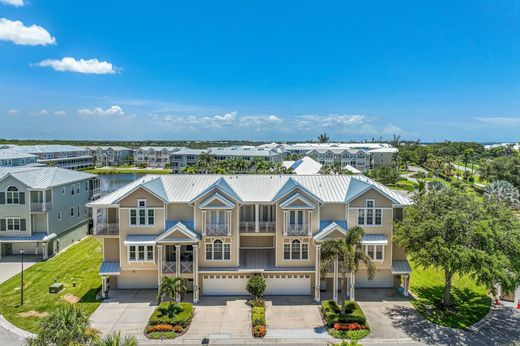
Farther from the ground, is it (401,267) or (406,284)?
(401,267)

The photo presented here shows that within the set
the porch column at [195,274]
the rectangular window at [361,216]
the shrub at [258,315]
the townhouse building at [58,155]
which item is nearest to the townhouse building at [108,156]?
the townhouse building at [58,155]

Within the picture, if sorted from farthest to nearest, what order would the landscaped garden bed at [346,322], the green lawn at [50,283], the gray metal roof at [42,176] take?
1. the gray metal roof at [42,176]
2. the green lawn at [50,283]
3. the landscaped garden bed at [346,322]

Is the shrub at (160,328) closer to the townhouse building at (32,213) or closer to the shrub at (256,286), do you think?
the shrub at (256,286)

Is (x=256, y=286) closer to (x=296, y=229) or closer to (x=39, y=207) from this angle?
(x=296, y=229)

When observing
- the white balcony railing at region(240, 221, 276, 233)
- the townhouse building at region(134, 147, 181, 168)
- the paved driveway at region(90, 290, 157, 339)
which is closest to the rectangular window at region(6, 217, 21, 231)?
the paved driveway at region(90, 290, 157, 339)

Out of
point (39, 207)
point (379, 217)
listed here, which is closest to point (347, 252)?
point (379, 217)

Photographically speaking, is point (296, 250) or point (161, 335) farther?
point (296, 250)
